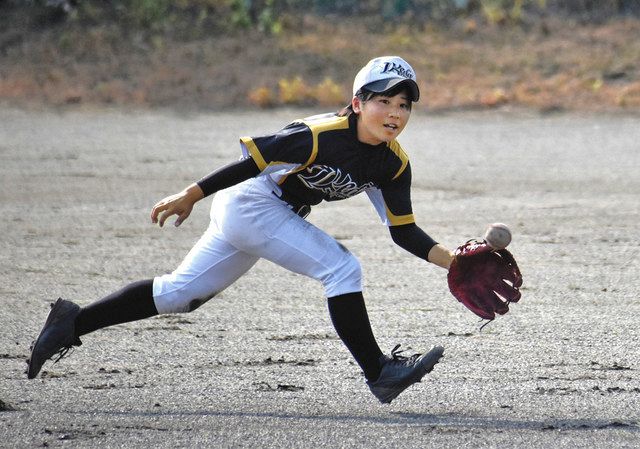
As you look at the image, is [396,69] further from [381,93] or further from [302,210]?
[302,210]

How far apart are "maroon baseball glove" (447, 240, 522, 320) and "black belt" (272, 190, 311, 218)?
626 mm

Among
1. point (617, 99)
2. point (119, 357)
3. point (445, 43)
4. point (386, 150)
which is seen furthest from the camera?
point (445, 43)

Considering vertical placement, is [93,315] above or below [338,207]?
above

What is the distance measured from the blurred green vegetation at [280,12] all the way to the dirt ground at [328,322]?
6278 millimetres

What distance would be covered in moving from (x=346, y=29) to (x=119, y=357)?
13286 millimetres

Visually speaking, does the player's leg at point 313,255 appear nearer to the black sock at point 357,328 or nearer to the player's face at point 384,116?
the black sock at point 357,328

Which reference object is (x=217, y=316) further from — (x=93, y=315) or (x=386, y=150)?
(x=386, y=150)

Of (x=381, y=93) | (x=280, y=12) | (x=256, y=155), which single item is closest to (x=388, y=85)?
(x=381, y=93)

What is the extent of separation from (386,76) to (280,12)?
571 inches

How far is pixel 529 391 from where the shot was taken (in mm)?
4637

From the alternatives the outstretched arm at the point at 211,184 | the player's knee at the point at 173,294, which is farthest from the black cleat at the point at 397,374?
the outstretched arm at the point at 211,184

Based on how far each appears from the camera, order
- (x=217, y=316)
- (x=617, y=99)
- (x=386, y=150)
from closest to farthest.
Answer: (x=386, y=150) < (x=217, y=316) < (x=617, y=99)

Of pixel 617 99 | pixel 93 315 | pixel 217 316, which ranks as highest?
pixel 93 315

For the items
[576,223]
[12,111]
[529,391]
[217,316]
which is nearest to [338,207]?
[576,223]
